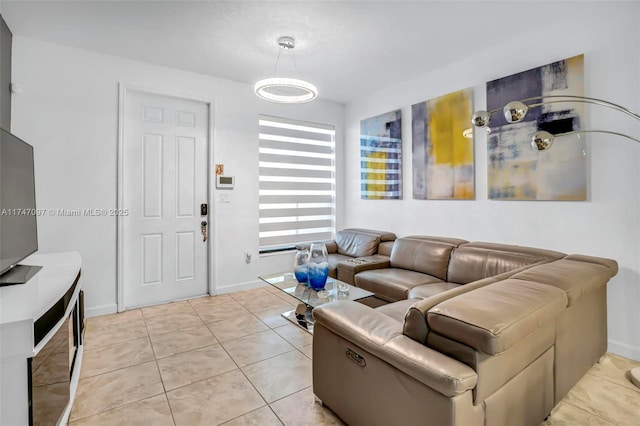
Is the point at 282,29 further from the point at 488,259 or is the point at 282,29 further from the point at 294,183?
the point at 488,259

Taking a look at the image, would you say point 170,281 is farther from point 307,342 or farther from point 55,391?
point 55,391

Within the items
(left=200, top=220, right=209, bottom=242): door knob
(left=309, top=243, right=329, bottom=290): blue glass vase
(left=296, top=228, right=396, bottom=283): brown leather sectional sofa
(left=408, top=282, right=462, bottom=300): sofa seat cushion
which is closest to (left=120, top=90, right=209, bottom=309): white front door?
(left=200, top=220, right=209, bottom=242): door knob

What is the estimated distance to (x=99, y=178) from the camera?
3.31m

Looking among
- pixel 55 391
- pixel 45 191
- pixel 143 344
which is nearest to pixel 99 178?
pixel 45 191

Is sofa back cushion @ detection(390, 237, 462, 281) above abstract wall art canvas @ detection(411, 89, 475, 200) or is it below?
below

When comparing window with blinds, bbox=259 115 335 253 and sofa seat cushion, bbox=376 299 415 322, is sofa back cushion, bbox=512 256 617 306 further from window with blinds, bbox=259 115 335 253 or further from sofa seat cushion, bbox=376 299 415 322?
window with blinds, bbox=259 115 335 253

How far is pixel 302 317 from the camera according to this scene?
3.10 meters

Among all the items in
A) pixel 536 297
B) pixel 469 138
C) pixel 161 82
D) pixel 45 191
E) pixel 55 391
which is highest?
pixel 161 82

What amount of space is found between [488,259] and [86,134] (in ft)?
13.6

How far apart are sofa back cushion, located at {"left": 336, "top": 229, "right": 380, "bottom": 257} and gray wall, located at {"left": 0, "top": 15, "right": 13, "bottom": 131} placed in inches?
146

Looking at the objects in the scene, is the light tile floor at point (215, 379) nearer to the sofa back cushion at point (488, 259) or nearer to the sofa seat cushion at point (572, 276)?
the sofa seat cushion at point (572, 276)

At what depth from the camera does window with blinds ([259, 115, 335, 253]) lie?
447cm

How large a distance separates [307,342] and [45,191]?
2.91 metres

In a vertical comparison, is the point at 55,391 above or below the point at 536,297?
below
